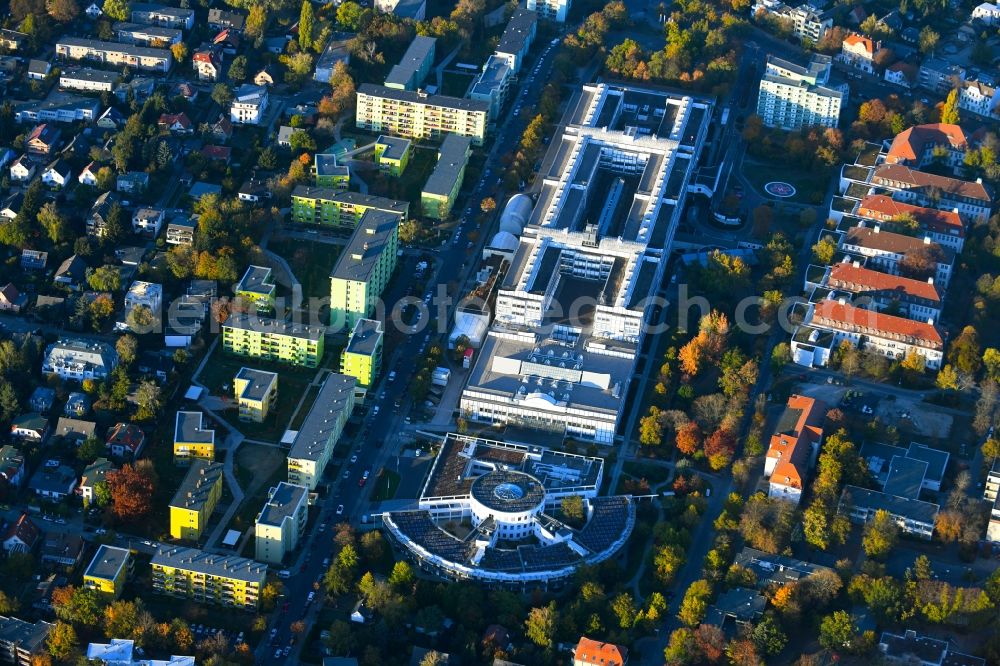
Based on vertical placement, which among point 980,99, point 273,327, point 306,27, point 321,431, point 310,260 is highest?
point 980,99

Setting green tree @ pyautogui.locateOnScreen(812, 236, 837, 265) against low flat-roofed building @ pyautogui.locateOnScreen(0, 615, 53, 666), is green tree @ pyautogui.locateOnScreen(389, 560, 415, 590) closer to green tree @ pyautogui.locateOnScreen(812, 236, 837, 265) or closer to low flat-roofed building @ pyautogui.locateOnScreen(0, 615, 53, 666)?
low flat-roofed building @ pyautogui.locateOnScreen(0, 615, 53, 666)

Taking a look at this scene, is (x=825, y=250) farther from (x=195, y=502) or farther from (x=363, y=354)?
(x=195, y=502)

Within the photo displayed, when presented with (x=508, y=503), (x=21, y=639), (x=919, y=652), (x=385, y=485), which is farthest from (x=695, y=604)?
(x=21, y=639)

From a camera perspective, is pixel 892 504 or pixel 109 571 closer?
pixel 109 571

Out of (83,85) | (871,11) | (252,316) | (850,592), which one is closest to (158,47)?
(83,85)

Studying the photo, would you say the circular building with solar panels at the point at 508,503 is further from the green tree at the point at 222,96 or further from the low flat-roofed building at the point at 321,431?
the green tree at the point at 222,96

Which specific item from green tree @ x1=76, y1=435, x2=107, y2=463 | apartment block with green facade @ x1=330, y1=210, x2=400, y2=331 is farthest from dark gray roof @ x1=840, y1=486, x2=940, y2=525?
green tree @ x1=76, y1=435, x2=107, y2=463
